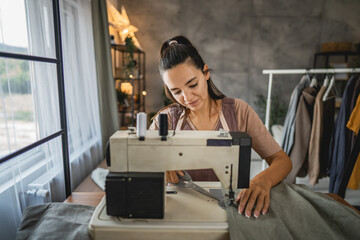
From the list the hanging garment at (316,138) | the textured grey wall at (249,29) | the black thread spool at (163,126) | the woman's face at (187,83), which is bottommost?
the hanging garment at (316,138)

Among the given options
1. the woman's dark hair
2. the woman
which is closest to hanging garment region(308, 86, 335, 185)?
the woman

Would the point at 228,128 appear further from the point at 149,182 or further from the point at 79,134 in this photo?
the point at 79,134

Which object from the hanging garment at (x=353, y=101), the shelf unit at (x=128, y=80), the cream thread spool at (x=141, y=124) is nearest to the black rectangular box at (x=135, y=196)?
the cream thread spool at (x=141, y=124)

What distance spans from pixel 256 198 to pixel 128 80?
2879mm

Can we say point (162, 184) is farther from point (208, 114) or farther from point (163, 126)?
point (208, 114)

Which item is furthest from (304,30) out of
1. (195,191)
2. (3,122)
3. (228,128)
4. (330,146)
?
(3,122)

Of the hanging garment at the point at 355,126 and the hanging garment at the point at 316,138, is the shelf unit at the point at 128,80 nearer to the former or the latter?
the hanging garment at the point at 316,138

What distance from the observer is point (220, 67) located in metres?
4.12

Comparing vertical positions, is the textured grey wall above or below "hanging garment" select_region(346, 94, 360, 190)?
above

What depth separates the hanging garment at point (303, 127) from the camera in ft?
7.00

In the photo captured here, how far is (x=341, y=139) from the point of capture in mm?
1862

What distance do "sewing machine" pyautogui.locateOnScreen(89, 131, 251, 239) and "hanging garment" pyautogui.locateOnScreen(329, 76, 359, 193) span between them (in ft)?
4.83

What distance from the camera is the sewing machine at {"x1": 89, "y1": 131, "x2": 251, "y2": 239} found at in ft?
2.27

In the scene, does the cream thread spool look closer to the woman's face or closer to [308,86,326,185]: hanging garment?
the woman's face
